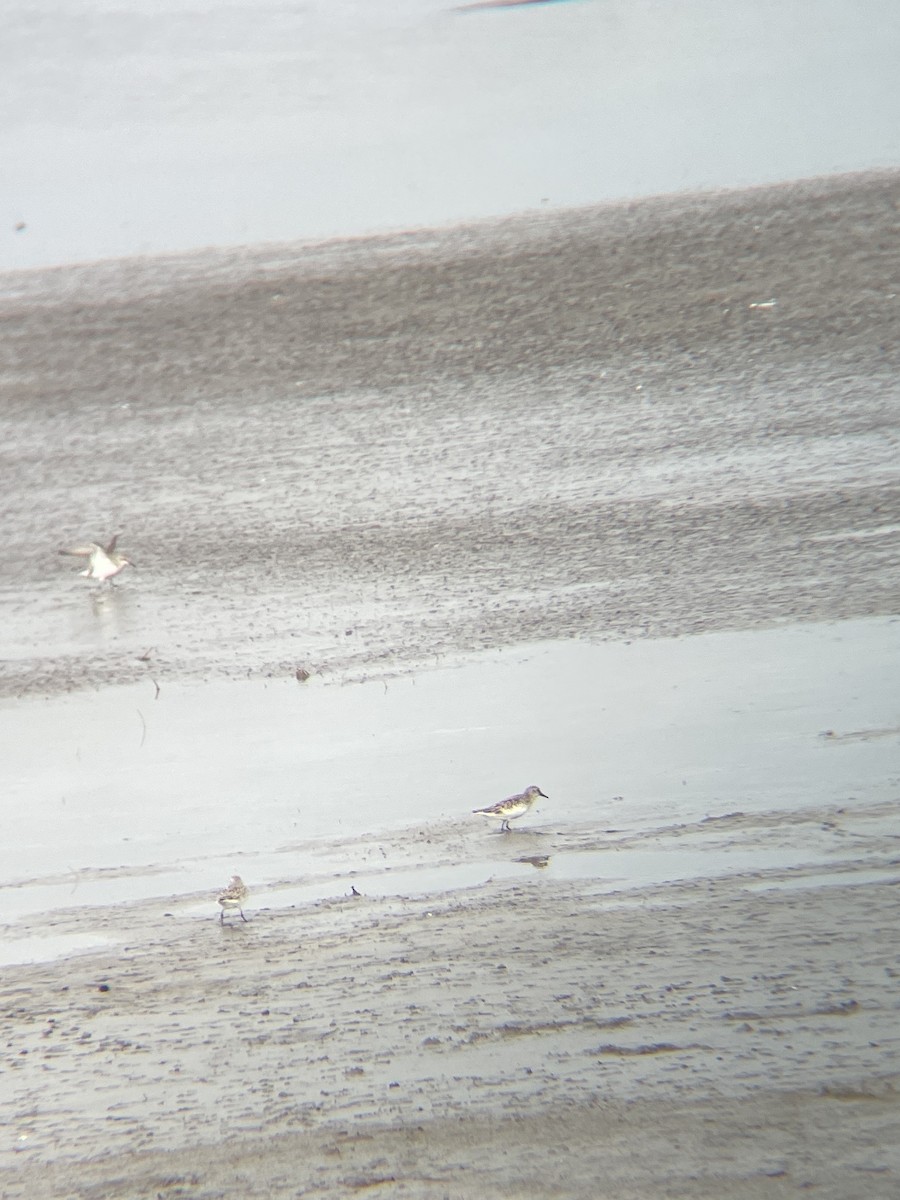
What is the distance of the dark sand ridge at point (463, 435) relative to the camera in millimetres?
7500

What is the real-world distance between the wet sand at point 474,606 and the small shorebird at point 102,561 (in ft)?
0.41

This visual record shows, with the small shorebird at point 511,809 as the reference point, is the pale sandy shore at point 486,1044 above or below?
below

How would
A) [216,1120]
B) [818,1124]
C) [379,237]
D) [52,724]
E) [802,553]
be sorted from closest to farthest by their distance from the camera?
[818,1124], [216,1120], [52,724], [802,553], [379,237]

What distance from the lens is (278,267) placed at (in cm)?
1195

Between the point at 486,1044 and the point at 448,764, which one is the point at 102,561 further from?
the point at 486,1044

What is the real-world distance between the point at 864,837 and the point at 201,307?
7.81 metres

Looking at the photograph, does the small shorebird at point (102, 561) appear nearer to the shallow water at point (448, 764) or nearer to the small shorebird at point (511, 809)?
the shallow water at point (448, 764)

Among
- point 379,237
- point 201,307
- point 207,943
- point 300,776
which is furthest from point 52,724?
point 379,237

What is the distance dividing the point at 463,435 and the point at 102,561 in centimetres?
244

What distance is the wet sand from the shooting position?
3928 millimetres

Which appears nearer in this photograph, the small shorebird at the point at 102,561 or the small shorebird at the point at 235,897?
the small shorebird at the point at 235,897

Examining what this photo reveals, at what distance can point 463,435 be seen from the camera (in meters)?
9.28

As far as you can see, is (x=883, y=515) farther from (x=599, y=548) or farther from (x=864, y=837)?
(x=864, y=837)

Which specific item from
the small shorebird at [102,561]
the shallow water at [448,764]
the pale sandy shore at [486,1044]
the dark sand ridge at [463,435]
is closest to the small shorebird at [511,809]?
the shallow water at [448,764]
